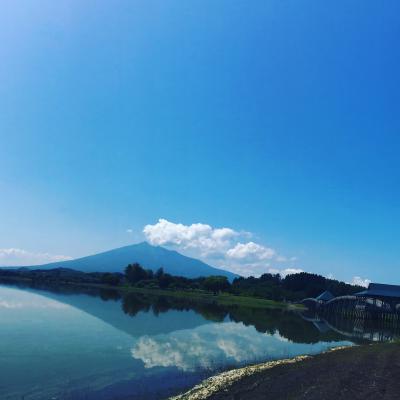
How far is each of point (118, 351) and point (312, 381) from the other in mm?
14318

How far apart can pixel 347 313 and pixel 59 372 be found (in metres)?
75.8

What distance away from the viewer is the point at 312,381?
57.0 feet

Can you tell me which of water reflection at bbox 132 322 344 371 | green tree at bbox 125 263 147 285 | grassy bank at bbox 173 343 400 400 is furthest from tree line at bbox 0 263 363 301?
grassy bank at bbox 173 343 400 400

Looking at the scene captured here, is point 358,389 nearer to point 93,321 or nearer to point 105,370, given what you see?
point 105,370

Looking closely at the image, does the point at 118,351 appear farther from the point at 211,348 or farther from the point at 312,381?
the point at 312,381

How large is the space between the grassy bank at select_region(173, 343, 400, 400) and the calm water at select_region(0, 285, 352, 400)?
6.45 ft

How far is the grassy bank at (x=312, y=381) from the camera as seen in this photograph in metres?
15.2

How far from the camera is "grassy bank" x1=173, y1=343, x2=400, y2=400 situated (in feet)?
49.8

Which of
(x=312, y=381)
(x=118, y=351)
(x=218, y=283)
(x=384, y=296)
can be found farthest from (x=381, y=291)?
(x=312, y=381)

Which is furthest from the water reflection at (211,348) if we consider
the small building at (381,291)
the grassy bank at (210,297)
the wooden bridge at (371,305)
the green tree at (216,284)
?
the green tree at (216,284)

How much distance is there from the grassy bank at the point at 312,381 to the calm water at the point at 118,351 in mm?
1966

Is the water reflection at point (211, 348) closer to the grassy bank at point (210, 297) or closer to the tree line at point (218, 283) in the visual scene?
the grassy bank at point (210, 297)

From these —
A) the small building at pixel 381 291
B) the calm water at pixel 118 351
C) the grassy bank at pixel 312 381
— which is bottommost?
the calm water at pixel 118 351

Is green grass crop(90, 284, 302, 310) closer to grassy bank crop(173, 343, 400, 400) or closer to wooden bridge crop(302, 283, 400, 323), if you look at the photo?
wooden bridge crop(302, 283, 400, 323)
